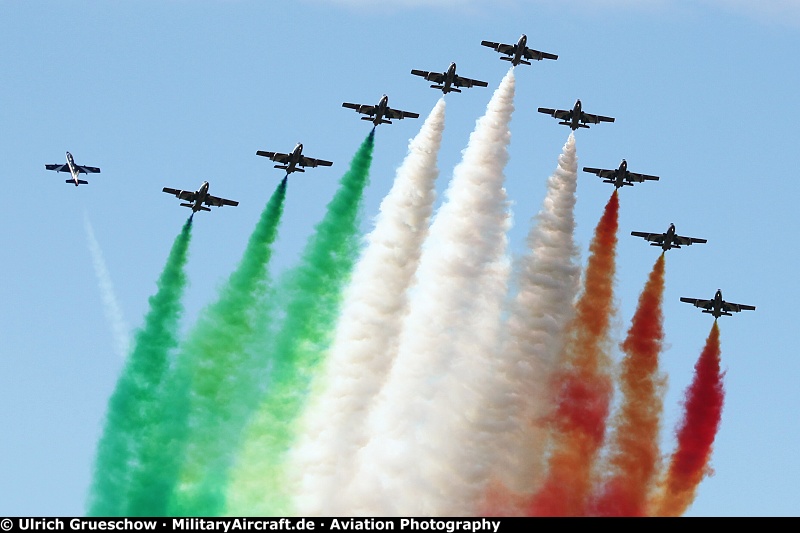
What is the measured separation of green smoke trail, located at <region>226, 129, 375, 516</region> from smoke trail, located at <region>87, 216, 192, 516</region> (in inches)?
186

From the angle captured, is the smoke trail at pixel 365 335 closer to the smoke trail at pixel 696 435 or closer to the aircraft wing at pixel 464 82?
the aircraft wing at pixel 464 82

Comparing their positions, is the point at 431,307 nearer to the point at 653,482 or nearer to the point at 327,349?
the point at 327,349

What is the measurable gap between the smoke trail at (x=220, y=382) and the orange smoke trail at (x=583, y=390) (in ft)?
45.7

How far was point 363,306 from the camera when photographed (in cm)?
9638

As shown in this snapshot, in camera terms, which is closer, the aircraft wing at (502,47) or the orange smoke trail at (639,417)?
the orange smoke trail at (639,417)

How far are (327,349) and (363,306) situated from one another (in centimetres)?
258

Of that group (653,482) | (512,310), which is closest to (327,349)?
(512,310)

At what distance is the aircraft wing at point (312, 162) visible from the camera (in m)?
99.2

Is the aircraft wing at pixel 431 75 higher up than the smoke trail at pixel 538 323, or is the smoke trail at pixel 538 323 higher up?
the aircraft wing at pixel 431 75

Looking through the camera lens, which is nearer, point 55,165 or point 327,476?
point 327,476
